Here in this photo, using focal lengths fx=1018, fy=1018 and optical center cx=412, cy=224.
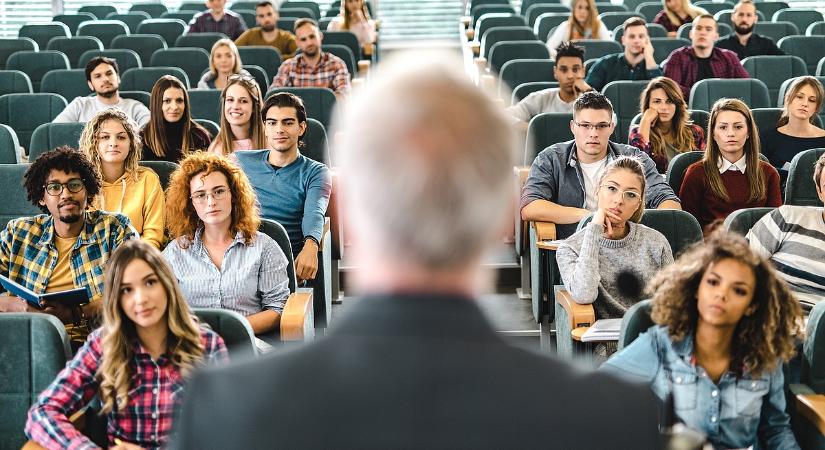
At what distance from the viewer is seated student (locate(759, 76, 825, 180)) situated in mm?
4141

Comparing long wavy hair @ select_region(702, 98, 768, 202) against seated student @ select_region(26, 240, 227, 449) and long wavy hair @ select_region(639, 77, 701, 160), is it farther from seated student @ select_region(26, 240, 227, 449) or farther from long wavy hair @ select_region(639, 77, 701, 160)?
seated student @ select_region(26, 240, 227, 449)

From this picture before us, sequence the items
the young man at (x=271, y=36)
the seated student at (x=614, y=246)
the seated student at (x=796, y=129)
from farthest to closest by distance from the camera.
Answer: the young man at (x=271, y=36), the seated student at (x=796, y=129), the seated student at (x=614, y=246)

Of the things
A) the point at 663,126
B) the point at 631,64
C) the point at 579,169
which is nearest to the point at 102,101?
the point at 579,169

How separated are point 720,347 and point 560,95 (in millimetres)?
2994

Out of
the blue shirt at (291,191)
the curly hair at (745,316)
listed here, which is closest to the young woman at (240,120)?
the blue shirt at (291,191)

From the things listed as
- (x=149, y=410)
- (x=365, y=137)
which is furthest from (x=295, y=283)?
(x=365, y=137)

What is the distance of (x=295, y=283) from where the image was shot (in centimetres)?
296

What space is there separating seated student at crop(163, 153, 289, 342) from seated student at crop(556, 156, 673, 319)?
2.67 feet

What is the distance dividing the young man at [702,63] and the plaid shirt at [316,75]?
5.91 ft

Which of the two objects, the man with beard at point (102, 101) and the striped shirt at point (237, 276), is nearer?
the striped shirt at point (237, 276)

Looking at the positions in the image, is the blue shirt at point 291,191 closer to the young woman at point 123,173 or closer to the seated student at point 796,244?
the young woman at point 123,173

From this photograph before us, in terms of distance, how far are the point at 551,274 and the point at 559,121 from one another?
1140mm

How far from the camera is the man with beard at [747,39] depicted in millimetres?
6215

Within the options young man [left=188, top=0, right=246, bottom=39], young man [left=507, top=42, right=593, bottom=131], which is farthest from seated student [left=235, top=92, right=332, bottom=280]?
young man [left=188, top=0, right=246, bottom=39]
